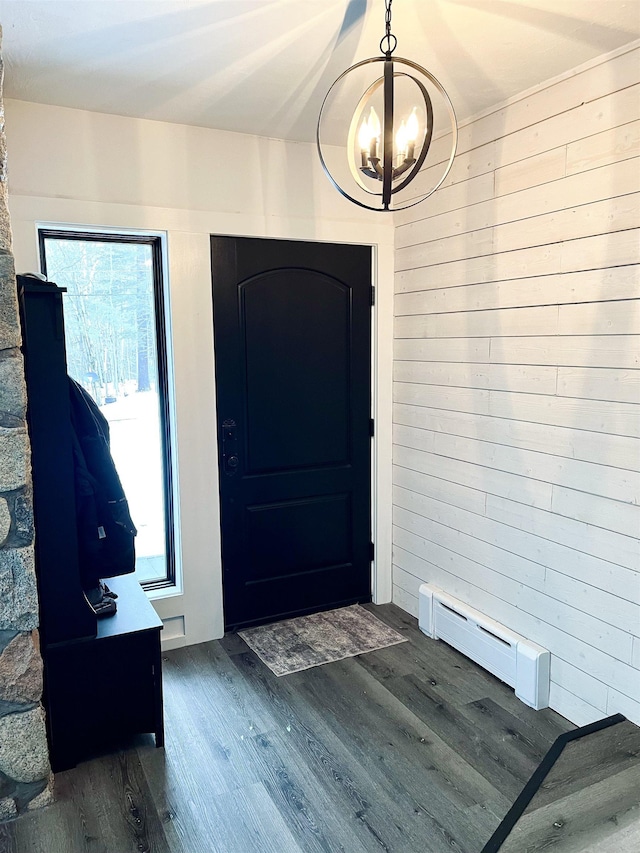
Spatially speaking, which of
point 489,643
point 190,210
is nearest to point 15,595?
point 190,210

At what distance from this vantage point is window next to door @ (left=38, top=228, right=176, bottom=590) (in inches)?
115

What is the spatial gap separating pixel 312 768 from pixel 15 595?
1.21 m

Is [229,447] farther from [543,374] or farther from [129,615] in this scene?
[543,374]

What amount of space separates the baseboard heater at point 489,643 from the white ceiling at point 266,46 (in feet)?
7.53

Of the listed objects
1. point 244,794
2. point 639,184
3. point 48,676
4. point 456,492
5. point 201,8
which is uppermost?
point 201,8

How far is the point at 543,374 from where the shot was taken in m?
2.60

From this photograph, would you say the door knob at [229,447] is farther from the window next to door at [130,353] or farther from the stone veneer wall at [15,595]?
the stone veneer wall at [15,595]

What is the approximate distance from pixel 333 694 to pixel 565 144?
245 centimetres

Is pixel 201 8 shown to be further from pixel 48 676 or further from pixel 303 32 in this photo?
pixel 48 676

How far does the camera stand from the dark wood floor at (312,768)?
1996 millimetres

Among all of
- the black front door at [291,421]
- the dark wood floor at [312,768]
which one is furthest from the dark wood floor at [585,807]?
the black front door at [291,421]

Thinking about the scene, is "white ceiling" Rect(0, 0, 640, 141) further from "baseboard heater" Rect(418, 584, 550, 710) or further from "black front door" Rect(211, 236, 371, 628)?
"baseboard heater" Rect(418, 584, 550, 710)

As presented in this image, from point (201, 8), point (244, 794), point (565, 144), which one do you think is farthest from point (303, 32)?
point (244, 794)

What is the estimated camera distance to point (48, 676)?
2244 mm
